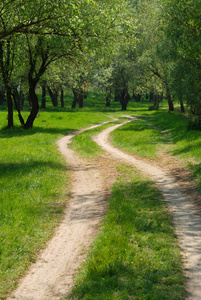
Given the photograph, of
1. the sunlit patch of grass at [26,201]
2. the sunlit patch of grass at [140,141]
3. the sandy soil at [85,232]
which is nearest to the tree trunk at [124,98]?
the sunlit patch of grass at [140,141]

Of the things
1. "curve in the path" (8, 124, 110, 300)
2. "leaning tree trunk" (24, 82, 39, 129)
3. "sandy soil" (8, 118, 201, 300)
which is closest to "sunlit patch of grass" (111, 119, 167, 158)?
"sandy soil" (8, 118, 201, 300)

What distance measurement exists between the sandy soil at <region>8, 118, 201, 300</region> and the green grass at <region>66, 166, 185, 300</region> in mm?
260

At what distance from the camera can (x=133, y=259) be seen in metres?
6.70

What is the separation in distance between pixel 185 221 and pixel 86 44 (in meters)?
11.4

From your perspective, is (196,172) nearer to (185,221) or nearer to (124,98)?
(185,221)

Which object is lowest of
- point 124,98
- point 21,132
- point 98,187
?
point 98,187

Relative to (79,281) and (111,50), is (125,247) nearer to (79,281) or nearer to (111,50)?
(79,281)

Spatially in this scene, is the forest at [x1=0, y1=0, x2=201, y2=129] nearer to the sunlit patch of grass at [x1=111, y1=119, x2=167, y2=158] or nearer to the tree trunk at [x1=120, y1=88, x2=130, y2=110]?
the sunlit patch of grass at [x1=111, y1=119, x2=167, y2=158]

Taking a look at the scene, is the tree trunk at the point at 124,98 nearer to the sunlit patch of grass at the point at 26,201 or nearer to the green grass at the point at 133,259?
the sunlit patch of grass at the point at 26,201

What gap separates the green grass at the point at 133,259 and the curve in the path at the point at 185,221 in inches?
7.6

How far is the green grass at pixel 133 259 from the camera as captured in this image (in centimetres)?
554

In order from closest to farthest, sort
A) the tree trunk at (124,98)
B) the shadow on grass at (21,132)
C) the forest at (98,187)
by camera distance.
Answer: the forest at (98,187)
the shadow on grass at (21,132)
the tree trunk at (124,98)

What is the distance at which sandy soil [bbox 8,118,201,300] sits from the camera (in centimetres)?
597

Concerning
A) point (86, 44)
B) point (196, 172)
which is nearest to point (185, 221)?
point (196, 172)
